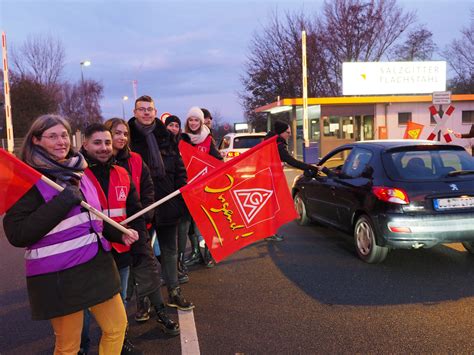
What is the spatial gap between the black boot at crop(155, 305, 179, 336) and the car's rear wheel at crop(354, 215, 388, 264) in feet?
8.92

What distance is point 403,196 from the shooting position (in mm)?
4941

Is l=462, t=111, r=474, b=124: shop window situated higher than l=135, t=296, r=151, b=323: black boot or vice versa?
l=462, t=111, r=474, b=124: shop window

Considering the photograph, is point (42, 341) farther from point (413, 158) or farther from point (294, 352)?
point (413, 158)

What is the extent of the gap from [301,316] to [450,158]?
2945 mm

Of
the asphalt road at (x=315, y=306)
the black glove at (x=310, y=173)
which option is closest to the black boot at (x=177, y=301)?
the asphalt road at (x=315, y=306)

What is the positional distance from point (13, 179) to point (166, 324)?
199 centimetres

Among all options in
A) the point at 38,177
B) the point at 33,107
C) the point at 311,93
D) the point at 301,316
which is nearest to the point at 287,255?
the point at 301,316

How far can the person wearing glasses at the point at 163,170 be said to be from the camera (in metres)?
3.89

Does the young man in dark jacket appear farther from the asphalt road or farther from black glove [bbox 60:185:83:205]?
the asphalt road

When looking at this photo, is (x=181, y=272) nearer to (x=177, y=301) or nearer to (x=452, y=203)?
(x=177, y=301)

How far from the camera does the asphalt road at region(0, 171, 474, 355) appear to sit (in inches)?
135

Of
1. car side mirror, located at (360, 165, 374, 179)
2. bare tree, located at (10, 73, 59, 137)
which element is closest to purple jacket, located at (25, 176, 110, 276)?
car side mirror, located at (360, 165, 374, 179)

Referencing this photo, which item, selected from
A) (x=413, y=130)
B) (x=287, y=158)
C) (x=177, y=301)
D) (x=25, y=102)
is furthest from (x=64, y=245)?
(x=25, y=102)

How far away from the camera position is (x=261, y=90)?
3838 cm
